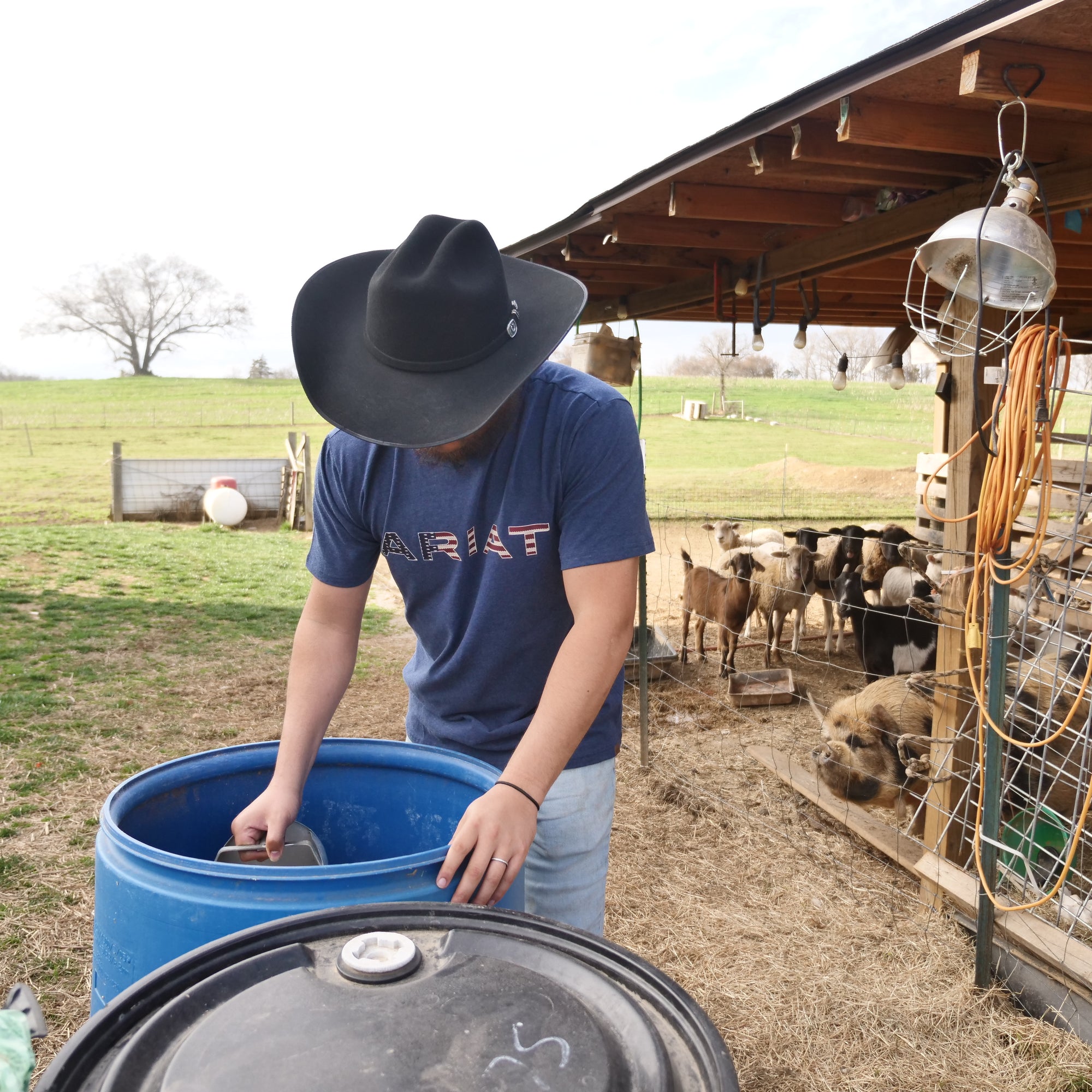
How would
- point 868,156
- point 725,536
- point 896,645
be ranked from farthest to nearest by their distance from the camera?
point 725,536 < point 896,645 < point 868,156

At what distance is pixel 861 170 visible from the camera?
373 cm

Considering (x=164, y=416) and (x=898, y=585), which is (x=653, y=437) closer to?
(x=164, y=416)

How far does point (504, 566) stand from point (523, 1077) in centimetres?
94

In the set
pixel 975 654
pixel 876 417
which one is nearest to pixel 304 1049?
pixel 975 654

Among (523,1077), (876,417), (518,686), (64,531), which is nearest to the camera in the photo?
(523,1077)

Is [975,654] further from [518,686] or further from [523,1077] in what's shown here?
[523,1077]

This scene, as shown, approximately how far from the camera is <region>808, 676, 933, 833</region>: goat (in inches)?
178

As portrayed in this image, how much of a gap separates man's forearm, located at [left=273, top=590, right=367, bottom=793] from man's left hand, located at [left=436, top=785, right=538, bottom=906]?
0.43 meters

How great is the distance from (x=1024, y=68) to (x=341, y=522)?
2311mm

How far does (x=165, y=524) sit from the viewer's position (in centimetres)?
1641

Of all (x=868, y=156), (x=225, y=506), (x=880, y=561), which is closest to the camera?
(x=868, y=156)

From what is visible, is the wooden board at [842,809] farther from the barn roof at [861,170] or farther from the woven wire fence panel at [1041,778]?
the barn roof at [861,170]

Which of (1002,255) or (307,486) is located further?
(307,486)

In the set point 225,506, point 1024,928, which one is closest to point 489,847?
point 1024,928
